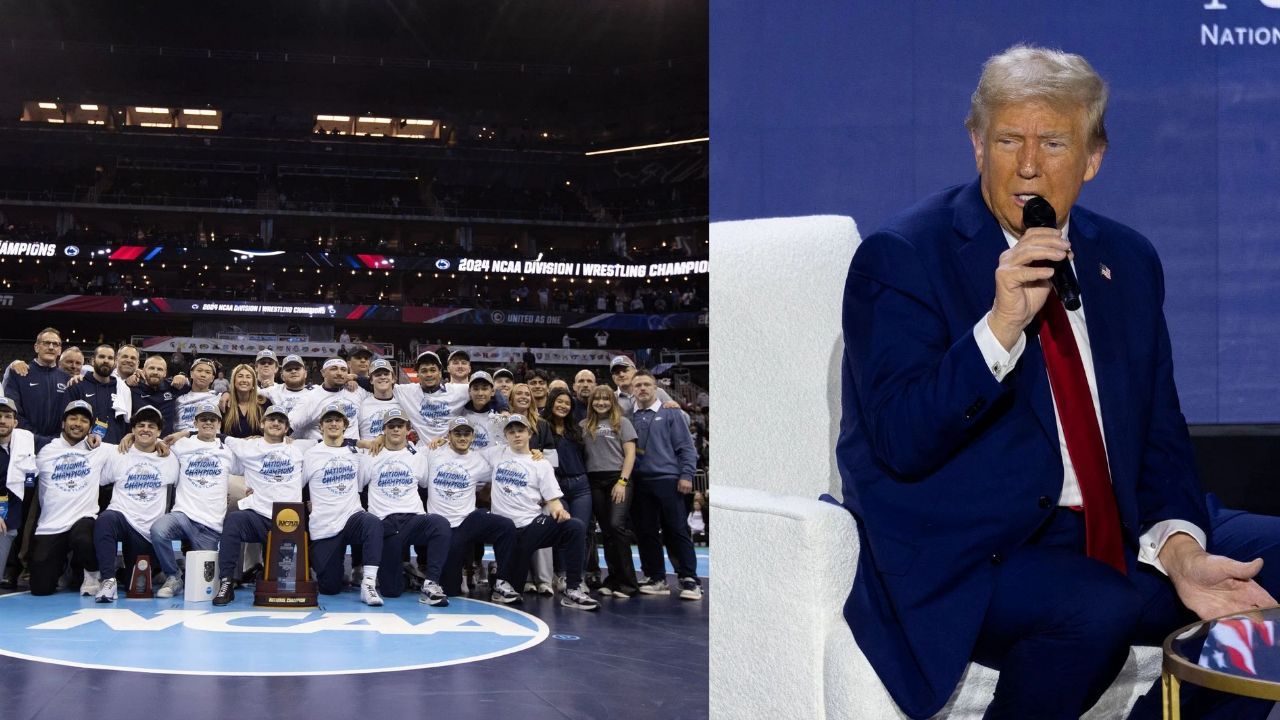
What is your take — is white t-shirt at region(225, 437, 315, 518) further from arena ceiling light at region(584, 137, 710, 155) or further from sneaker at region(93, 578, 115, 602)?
arena ceiling light at region(584, 137, 710, 155)

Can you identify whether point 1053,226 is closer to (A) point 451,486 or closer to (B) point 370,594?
(B) point 370,594

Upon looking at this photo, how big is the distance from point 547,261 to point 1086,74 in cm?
3089

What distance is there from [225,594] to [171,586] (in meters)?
0.51

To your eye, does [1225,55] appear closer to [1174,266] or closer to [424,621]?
[1174,266]

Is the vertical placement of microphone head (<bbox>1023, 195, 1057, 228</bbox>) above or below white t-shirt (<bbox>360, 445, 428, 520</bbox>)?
above

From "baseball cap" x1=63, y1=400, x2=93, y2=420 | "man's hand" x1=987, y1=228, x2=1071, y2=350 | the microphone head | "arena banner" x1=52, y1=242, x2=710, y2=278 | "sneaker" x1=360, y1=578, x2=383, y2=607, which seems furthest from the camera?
"arena banner" x1=52, y1=242, x2=710, y2=278

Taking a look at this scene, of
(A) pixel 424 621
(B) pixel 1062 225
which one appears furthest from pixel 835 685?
(A) pixel 424 621

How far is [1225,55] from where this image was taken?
2.47m

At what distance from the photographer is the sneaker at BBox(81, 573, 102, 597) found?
6160 mm

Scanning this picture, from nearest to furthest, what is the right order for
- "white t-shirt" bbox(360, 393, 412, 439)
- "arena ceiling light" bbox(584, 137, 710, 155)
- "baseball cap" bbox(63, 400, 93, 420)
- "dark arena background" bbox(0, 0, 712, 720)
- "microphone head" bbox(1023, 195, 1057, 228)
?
"microphone head" bbox(1023, 195, 1057, 228), "baseball cap" bbox(63, 400, 93, 420), "white t-shirt" bbox(360, 393, 412, 439), "dark arena background" bbox(0, 0, 712, 720), "arena ceiling light" bbox(584, 137, 710, 155)

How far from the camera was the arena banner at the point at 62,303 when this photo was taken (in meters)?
27.8

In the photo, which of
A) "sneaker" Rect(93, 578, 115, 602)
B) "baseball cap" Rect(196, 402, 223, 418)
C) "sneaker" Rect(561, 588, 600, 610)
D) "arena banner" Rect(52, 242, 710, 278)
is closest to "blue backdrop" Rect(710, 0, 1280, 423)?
"sneaker" Rect(561, 588, 600, 610)

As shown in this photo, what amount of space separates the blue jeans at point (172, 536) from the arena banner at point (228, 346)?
1938 centimetres

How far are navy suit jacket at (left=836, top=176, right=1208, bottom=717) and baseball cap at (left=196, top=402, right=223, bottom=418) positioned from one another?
568 cm
